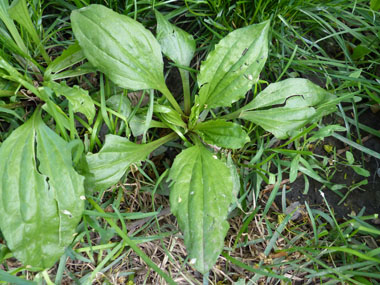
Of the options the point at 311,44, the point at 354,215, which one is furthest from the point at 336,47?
the point at 354,215

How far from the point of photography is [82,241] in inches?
63.8

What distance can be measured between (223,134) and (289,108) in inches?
13.3

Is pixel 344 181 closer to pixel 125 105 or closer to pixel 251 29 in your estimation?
pixel 251 29

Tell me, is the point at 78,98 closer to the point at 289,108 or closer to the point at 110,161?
the point at 110,161

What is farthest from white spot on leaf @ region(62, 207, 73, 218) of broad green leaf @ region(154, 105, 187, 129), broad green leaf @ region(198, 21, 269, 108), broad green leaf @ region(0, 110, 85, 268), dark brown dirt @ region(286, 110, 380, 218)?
dark brown dirt @ region(286, 110, 380, 218)

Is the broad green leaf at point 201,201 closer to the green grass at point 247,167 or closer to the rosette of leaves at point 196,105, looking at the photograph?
the rosette of leaves at point 196,105

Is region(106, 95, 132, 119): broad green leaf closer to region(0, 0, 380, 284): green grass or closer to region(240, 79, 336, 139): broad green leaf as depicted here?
region(0, 0, 380, 284): green grass

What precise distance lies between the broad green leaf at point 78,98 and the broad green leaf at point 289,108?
0.66 m

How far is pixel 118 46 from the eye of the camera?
4.89 feet

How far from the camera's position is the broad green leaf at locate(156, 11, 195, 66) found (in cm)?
162

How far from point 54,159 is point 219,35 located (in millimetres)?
919

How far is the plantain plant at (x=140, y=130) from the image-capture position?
140 centimetres

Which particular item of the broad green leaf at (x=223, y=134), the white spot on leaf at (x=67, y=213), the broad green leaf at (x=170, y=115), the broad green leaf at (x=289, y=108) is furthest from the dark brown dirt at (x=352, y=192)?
the white spot on leaf at (x=67, y=213)

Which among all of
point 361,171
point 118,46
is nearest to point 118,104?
point 118,46
